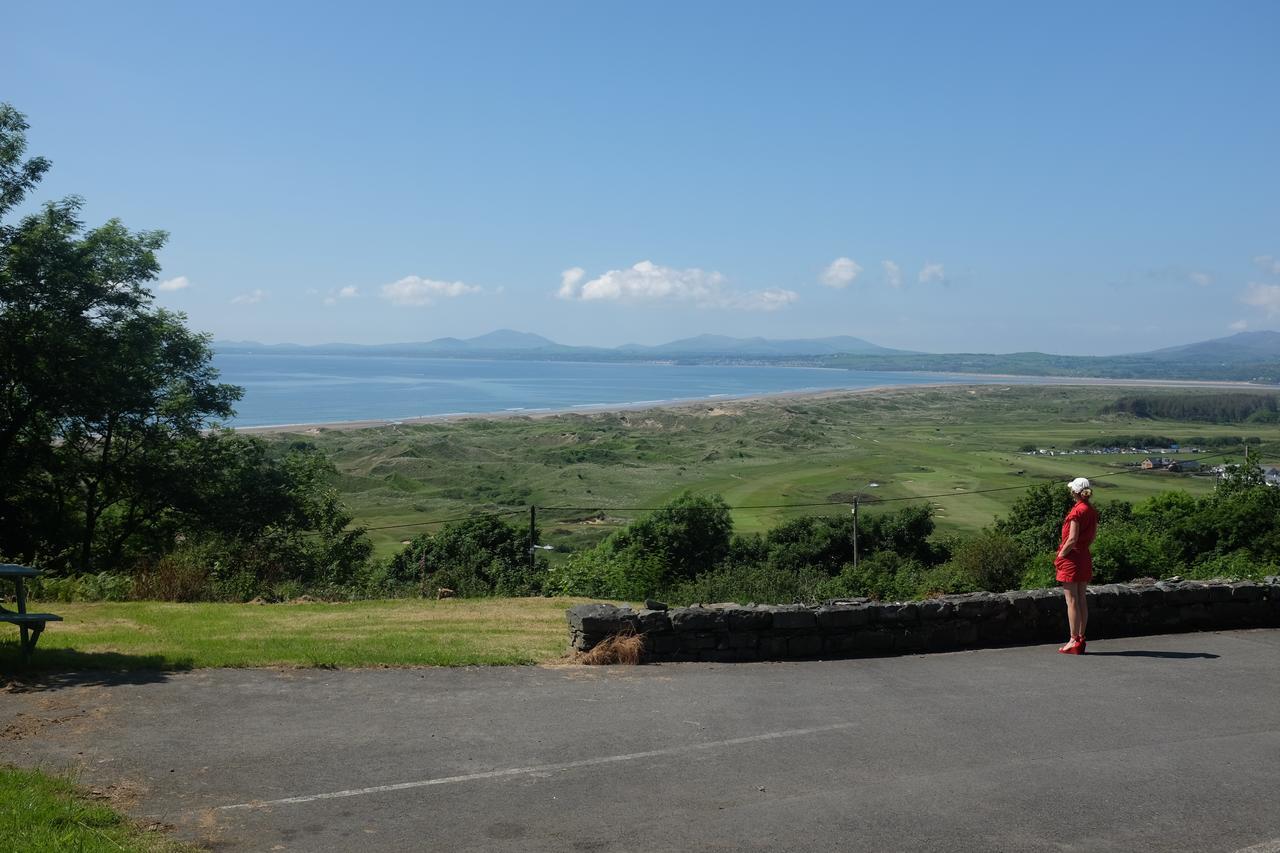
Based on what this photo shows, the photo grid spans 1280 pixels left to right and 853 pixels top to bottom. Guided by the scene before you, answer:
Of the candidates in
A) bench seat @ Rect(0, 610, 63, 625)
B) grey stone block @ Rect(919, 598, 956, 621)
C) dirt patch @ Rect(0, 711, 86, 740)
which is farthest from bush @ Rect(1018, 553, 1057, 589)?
bench seat @ Rect(0, 610, 63, 625)

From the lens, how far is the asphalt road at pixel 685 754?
5805 millimetres

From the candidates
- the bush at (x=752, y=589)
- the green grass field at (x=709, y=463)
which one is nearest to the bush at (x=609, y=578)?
the bush at (x=752, y=589)

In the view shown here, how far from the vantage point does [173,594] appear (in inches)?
600

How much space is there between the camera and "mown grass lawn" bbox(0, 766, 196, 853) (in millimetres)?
4992

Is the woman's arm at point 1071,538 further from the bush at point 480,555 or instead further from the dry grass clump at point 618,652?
the bush at point 480,555

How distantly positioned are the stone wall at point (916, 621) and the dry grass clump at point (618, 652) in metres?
0.09

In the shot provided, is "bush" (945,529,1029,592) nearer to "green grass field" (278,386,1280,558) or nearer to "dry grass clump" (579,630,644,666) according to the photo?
"dry grass clump" (579,630,644,666)

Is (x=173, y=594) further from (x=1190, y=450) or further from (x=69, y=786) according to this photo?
(x=1190, y=450)

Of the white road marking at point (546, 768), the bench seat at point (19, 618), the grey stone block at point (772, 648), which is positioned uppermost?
the bench seat at point (19, 618)

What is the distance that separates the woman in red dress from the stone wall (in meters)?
0.71

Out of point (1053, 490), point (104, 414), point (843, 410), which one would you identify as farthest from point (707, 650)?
point (843, 410)

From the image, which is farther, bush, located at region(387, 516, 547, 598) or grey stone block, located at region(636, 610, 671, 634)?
bush, located at region(387, 516, 547, 598)

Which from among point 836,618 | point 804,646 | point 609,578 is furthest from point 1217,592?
point 609,578

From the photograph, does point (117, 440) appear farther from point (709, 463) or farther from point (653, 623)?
point (709, 463)
